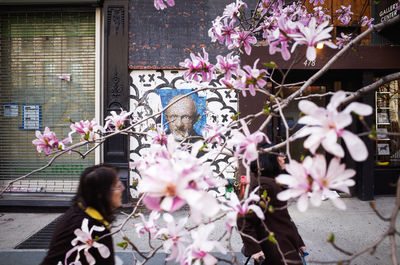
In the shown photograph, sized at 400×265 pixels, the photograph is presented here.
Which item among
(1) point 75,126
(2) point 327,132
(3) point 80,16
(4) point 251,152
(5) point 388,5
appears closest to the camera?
(2) point 327,132

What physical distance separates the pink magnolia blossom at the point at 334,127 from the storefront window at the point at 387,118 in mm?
5969

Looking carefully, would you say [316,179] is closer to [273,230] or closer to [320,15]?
[273,230]

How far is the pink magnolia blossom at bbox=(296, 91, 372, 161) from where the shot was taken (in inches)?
32.0

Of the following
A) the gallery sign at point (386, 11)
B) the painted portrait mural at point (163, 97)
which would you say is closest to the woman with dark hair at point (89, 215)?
the painted portrait mural at point (163, 97)

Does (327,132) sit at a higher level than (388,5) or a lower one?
lower

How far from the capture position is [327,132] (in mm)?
850

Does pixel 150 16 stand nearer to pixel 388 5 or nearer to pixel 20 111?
pixel 20 111

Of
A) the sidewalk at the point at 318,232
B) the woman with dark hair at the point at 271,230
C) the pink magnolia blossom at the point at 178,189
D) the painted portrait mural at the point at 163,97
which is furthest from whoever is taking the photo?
the painted portrait mural at the point at 163,97

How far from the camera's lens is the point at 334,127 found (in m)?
0.85

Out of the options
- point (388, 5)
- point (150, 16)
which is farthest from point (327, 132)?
point (388, 5)

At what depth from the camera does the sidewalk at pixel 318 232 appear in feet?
11.3

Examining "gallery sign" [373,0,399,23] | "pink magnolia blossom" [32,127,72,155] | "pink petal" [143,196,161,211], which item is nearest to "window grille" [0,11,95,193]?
"pink magnolia blossom" [32,127,72,155]

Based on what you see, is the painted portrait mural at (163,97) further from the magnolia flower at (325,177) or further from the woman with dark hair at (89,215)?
the magnolia flower at (325,177)

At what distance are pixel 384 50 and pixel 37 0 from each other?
274 inches
